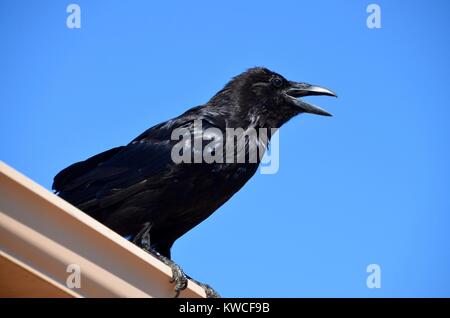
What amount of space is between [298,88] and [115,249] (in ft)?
15.0

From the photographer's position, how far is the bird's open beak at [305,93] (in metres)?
8.03

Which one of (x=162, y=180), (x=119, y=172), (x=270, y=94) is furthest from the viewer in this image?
(x=270, y=94)

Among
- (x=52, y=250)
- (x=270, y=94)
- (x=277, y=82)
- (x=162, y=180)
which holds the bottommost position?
(x=52, y=250)

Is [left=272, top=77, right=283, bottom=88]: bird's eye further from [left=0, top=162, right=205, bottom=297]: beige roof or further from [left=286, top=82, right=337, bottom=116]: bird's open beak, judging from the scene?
[left=0, top=162, right=205, bottom=297]: beige roof

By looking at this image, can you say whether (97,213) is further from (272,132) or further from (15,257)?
(15,257)

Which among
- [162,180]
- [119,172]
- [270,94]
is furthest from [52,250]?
[270,94]

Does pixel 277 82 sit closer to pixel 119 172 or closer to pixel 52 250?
pixel 119 172

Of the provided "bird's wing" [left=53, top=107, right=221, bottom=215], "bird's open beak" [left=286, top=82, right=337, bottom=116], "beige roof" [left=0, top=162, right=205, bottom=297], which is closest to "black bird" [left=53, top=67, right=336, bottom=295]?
"bird's wing" [left=53, top=107, right=221, bottom=215]

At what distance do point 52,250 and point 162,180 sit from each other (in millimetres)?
3095

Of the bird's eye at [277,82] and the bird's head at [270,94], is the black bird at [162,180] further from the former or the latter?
the bird's eye at [277,82]

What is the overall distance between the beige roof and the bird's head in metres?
3.97

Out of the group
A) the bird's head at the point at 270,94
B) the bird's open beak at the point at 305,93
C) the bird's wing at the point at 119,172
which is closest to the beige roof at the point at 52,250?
the bird's wing at the point at 119,172

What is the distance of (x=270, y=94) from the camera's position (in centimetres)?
810

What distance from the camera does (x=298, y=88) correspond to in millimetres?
8195
